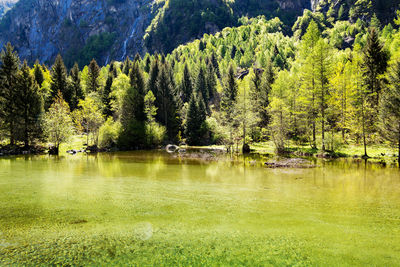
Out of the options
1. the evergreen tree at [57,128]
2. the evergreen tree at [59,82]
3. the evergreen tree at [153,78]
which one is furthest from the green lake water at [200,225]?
the evergreen tree at [59,82]

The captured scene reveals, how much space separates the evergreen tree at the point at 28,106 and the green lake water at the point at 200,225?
30.3 m

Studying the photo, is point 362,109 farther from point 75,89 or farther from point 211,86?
point 211,86

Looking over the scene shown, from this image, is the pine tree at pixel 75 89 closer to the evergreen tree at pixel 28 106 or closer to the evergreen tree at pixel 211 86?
the evergreen tree at pixel 28 106

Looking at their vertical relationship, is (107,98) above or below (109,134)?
above

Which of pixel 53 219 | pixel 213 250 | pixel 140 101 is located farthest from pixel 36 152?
pixel 213 250

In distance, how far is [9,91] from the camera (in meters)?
39.4

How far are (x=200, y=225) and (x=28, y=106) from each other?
42592 millimetres

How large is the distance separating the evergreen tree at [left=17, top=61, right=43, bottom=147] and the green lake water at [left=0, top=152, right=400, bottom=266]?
99.3 ft

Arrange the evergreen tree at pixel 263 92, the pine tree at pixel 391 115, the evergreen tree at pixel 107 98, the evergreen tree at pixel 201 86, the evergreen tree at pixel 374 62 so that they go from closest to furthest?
the pine tree at pixel 391 115 < the evergreen tree at pixel 374 62 < the evergreen tree at pixel 263 92 < the evergreen tree at pixel 107 98 < the evergreen tree at pixel 201 86

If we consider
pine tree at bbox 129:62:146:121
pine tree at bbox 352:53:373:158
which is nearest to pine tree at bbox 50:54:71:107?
pine tree at bbox 129:62:146:121

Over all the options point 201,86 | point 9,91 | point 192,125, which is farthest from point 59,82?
point 201,86

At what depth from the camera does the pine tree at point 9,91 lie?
126ft

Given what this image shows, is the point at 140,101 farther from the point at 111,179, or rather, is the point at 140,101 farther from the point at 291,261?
the point at 291,261

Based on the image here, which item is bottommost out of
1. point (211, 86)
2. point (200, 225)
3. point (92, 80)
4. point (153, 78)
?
point (200, 225)
